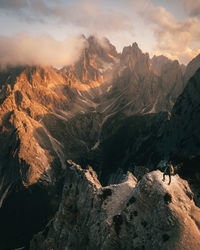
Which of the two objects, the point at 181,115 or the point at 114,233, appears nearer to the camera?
the point at 114,233

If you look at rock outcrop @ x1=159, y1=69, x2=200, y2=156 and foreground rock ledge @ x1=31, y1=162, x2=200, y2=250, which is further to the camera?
rock outcrop @ x1=159, y1=69, x2=200, y2=156

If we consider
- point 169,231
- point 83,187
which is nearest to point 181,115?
point 83,187

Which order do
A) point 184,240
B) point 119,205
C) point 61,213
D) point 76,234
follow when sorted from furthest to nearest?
point 61,213
point 76,234
point 119,205
point 184,240

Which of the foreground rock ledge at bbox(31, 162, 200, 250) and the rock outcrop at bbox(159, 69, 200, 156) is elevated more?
the rock outcrop at bbox(159, 69, 200, 156)

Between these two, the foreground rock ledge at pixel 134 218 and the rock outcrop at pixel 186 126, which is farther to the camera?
the rock outcrop at pixel 186 126

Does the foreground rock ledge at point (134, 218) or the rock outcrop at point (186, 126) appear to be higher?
the rock outcrop at point (186, 126)

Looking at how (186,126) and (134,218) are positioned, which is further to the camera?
(186,126)

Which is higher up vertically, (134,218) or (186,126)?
(186,126)

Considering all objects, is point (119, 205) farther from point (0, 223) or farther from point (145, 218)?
point (0, 223)
